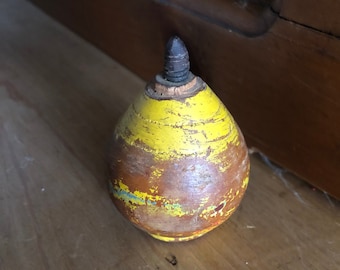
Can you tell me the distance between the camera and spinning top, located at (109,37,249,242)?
533mm

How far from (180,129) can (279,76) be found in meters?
0.19

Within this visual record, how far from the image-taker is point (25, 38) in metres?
1.20

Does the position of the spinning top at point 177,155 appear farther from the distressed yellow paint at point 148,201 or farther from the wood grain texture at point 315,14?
the wood grain texture at point 315,14

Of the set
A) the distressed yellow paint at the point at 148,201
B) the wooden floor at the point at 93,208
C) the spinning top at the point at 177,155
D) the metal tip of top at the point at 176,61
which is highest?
the metal tip of top at the point at 176,61

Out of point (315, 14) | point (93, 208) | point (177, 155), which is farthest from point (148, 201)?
point (315, 14)

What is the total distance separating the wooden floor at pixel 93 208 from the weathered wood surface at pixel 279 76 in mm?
55

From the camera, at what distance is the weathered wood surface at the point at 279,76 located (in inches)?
23.8

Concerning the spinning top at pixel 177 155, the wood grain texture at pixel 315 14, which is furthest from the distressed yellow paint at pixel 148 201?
the wood grain texture at pixel 315 14

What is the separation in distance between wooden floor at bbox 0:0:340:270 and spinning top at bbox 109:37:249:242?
74 millimetres

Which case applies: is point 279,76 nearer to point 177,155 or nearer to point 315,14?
point 315,14

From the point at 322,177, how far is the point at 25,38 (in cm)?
79

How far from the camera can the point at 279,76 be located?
66 cm

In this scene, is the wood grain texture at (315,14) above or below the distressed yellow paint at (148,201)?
above

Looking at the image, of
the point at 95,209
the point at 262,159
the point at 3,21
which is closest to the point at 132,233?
the point at 95,209
